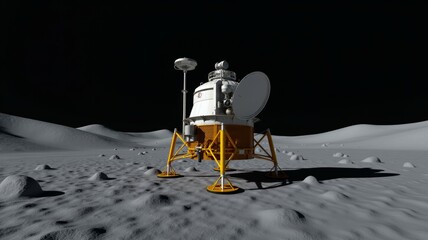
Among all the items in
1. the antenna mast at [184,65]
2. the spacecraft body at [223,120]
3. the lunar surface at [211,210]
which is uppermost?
the antenna mast at [184,65]

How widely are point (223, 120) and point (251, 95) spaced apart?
48.3 inches

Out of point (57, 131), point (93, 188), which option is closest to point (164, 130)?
point (57, 131)

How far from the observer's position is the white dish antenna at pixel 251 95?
709cm

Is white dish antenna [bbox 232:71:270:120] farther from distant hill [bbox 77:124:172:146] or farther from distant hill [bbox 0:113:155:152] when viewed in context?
distant hill [bbox 77:124:172:146]

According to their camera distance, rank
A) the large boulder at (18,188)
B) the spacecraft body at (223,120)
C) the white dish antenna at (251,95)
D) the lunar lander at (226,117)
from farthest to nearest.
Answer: the spacecraft body at (223,120) → the lunar lander at (226,117) → the white dish antenna at (251,95) → the large boulder at (18,188)

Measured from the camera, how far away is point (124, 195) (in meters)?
6.11

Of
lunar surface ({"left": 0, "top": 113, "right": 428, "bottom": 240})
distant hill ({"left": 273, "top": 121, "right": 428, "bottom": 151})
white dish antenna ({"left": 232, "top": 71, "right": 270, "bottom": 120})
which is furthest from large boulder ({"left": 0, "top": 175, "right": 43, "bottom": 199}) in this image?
distant hill ({"left": 273, "top": 121, "right": 428, "bottom": 151})

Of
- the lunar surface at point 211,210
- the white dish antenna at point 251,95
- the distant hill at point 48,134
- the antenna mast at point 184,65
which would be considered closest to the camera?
the lunar surface at point 211,210

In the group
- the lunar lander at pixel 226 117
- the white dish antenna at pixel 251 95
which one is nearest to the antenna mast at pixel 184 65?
the lunar lander at pixel 226 117

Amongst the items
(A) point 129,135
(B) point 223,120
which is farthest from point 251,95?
(A) point 129,135

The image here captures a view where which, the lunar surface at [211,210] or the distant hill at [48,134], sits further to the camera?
the distant hill at [48,134]

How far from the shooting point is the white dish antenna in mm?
7086

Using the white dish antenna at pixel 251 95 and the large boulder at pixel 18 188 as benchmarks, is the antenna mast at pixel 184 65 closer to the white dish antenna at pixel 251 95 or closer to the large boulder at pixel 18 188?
the white dish antenna at pixel 251 95

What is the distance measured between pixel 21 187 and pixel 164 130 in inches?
3967
